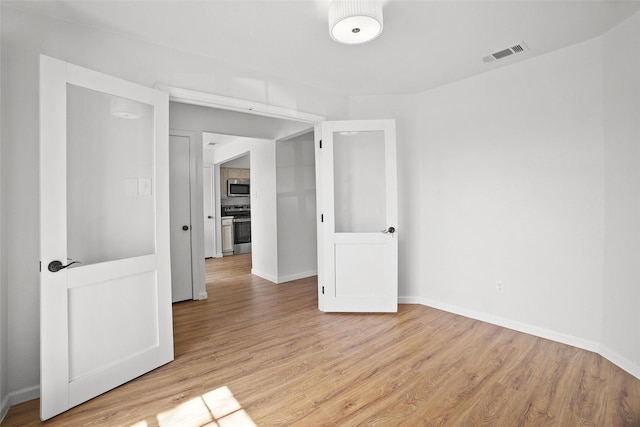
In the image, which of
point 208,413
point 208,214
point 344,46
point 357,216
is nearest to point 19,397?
point 208,413

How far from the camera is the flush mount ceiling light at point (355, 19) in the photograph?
1.92 m

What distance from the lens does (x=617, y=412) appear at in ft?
6.13

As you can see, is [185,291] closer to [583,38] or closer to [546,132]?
[546,132]

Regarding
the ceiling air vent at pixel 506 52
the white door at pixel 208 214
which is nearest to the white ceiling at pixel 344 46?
the ceiling air vent at pixel 506 52

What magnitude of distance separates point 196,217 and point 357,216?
2172mm

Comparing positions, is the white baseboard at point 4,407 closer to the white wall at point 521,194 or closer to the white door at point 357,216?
the white door at point 357,216

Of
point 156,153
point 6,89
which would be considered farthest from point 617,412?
point 6,89

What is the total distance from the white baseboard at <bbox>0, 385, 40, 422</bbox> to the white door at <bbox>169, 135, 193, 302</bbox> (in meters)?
2.00

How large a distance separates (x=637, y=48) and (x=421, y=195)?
2.14 meters

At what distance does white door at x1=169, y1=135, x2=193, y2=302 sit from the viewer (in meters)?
4.11

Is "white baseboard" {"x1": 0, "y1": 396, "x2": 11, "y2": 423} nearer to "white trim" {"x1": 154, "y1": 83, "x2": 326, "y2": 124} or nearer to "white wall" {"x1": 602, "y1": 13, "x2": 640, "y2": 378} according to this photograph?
"white trim" {"x1": 154, "y1": 83, "x2": 326, "y2": 124}

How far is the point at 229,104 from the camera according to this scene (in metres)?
2.95

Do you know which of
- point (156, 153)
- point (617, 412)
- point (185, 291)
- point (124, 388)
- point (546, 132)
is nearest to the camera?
point (617, 412)

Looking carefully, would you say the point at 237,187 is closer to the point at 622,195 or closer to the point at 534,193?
the point at 534,193
